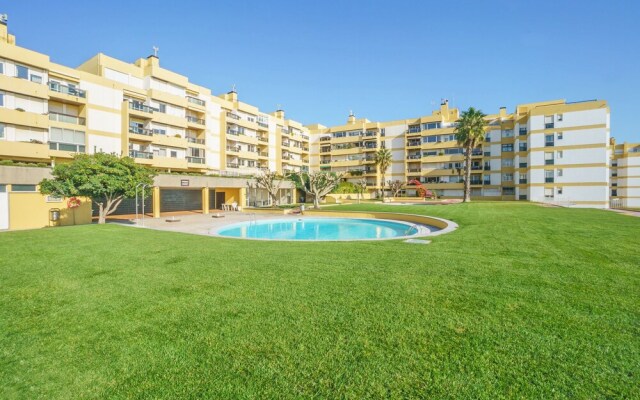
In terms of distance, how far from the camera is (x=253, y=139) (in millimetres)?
50531

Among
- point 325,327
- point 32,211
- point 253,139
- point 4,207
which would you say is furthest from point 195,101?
point 325,327

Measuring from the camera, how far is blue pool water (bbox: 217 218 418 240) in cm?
2088

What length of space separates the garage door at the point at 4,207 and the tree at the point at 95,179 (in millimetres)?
3557

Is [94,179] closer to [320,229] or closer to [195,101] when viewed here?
[320,229]

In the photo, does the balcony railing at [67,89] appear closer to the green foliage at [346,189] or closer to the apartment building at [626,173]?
the green foliage at [346,189]

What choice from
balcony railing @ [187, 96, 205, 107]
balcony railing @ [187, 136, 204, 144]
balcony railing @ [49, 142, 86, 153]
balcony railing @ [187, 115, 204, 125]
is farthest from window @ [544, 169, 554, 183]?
balcony railing @ [49, 142, 86, 153]

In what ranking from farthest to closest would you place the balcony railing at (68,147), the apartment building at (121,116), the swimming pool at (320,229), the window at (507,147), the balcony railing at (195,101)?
the window at (507,147) → the balcony railing at (195,101) → the balcony railing at (68,147) → the apartment building at (121,116) → the swimming pool at (320,229)

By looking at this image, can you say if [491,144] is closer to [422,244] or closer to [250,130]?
[250,130]

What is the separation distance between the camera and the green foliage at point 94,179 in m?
19.6

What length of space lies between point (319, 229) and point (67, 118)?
2528cm

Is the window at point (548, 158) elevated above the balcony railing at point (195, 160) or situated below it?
above

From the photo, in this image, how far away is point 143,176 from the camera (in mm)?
22938

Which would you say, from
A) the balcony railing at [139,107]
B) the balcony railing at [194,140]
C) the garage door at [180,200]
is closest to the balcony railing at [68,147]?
the balcony railing at [139,107]

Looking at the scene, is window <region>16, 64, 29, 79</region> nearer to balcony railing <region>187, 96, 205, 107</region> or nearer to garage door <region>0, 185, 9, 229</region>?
garage door <region>0, 185, 9, 229</region>
